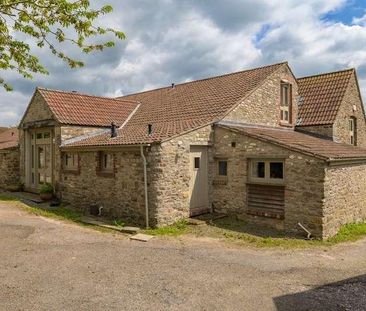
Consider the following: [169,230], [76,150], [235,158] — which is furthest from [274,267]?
[76,150]

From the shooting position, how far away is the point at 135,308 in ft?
18.8

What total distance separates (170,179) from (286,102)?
29.2 ft

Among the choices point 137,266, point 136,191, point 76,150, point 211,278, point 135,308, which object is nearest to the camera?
point 135,308

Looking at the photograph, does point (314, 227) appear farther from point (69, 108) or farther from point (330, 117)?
point (69, 108)

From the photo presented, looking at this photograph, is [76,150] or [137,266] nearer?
[137,266]

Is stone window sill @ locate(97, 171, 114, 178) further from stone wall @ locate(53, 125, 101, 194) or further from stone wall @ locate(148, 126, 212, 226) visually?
stone wall @ locate(53, 125, 101, 194)

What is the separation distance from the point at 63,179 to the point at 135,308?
36.3 ft

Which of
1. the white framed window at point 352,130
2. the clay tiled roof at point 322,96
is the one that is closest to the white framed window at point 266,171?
the clay tiled roof at point 322,96

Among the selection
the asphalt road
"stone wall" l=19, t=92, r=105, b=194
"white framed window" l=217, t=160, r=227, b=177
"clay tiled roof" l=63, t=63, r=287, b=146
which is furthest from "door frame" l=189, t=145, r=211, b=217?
"stone wall" l=19, t=92, r=105, b=194

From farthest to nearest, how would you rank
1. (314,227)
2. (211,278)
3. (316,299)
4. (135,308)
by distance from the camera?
(314,227), (211,278), (316,299), (135,308)

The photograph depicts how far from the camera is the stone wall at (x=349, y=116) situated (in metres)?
16.7

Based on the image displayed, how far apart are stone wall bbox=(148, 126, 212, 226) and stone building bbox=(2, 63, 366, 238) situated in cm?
3

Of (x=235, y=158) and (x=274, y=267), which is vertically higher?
(x=235, y=158)

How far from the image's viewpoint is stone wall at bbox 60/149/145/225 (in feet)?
39.3
